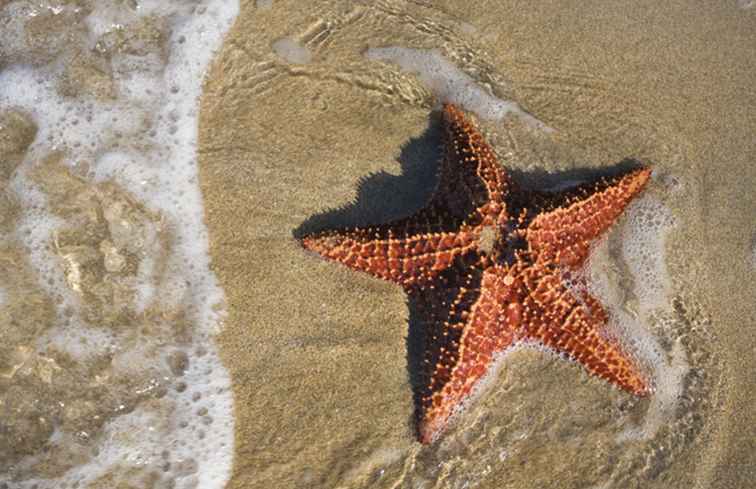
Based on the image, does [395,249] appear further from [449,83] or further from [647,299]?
[647,299]

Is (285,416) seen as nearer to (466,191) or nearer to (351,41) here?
(466,191)

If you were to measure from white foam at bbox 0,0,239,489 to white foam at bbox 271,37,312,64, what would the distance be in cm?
41

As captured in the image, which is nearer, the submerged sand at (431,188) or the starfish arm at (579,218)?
the starfish arm at (579,218)

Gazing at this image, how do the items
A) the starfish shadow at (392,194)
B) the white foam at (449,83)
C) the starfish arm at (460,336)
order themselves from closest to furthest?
the starfish arm at (460,336), the starfish shadow at (392,194), the white foam at (449,83)

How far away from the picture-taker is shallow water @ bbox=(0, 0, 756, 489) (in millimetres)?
4203

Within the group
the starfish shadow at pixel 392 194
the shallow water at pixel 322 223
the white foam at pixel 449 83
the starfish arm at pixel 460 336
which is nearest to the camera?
the starfish arm at pixel 460 336

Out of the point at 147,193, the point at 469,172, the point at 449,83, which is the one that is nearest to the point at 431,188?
the point at 469,172

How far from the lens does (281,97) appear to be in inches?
182

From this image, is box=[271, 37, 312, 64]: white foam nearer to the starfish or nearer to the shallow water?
the shallow water

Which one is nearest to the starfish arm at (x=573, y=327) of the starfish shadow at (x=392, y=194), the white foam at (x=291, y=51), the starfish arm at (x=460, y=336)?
the starfish arm at (x=460, y=336)

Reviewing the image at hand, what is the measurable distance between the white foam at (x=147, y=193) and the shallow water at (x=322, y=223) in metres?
0.02

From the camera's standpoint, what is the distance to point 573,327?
154 inches

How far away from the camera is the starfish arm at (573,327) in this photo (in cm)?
386

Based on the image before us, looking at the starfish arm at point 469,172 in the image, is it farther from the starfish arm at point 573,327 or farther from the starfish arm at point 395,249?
the starfish arm at point 573,327
